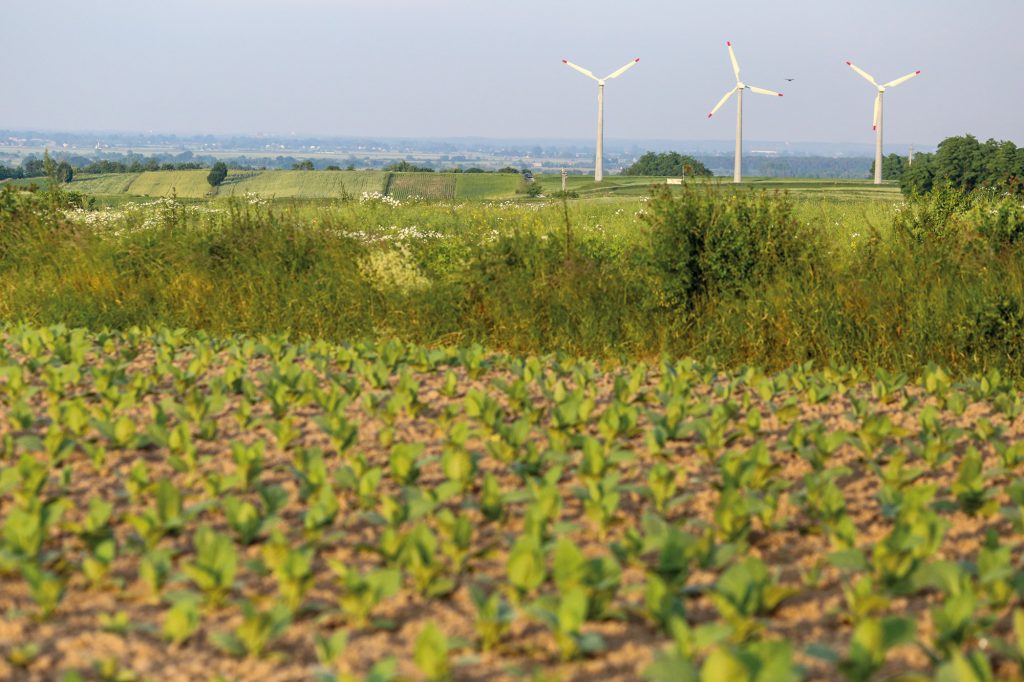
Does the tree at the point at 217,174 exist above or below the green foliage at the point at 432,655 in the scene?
above

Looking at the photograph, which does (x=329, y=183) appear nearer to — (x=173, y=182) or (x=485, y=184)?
(x=173, y=182)

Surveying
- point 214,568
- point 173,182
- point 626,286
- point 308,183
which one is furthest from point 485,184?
point 214,568

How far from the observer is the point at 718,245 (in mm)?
9359

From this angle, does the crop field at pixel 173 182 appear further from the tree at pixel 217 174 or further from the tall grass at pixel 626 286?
the tall grass at pixel 626 286

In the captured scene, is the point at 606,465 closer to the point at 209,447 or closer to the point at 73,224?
the point at 209,447

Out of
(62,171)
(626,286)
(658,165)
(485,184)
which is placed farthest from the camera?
(658,165)

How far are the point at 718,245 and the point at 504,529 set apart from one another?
5.83 metres

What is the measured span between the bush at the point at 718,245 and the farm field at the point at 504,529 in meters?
3.14

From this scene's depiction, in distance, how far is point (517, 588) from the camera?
3.37m

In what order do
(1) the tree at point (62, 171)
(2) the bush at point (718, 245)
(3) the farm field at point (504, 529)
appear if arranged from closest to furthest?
(3) the farm field at point (504, 529) → (2) the bush at point (718, 245) → (1) the tree at point (62, 171)

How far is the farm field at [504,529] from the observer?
9.99 ft

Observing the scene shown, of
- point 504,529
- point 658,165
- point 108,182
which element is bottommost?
point 504,529

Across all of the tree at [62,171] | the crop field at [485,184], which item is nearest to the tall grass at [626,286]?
A: the tree at [62,171]

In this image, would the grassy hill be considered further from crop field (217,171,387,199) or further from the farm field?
the farm field
